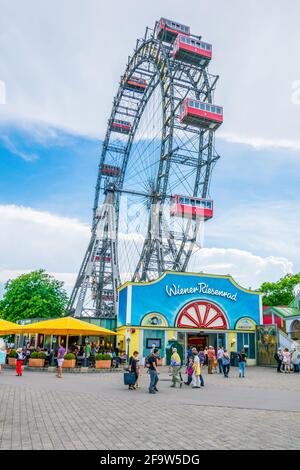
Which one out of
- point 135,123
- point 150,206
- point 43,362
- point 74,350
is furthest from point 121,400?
point 135,123

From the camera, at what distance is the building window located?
1248 inches

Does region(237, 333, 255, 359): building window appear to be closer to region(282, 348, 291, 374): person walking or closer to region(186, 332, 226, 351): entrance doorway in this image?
region(186, 332, 226, 351): entrance doorway

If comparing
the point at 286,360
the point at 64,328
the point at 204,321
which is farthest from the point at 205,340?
the point at 64,328

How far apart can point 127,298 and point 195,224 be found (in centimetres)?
1126

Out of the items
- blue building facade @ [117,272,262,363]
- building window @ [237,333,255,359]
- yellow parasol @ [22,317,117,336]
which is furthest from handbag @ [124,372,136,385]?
building window @ [237,333,255,359]

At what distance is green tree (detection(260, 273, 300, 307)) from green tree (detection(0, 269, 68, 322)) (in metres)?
29.2

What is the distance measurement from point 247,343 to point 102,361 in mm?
13705

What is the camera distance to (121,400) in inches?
456

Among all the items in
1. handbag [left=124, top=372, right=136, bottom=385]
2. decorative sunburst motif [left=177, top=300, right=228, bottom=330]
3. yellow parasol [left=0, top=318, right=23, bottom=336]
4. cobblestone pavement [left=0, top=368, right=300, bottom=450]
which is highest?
decorative sunburst motif [left=177, top=300, right=228, bottom=330]

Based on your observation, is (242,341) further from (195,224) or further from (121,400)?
(121,400)

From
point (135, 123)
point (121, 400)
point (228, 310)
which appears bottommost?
point (121, 400)

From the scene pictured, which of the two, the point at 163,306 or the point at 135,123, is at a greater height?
the point at 135,123

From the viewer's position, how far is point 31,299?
1762 inches

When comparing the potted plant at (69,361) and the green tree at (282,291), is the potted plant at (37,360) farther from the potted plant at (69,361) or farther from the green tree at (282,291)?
the green tree at (282,291)
